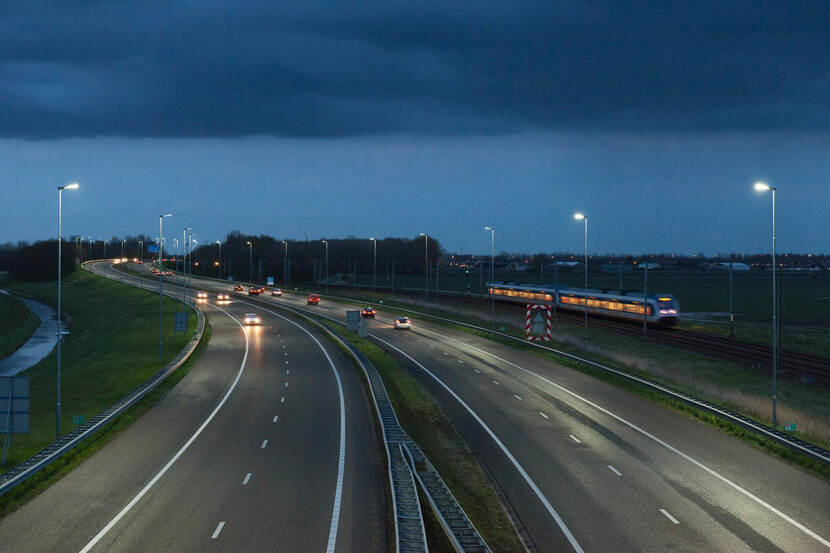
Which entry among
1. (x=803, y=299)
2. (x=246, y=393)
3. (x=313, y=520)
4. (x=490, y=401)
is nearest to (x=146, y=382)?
(x=246, y=393)

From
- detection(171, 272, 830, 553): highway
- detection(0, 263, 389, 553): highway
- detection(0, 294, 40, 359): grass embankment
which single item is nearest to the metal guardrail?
detection(0, 263, 389, 553): highway

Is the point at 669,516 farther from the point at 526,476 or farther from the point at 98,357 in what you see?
the point at 98,357

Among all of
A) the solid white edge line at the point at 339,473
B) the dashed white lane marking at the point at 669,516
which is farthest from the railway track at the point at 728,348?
the dashed white lane marking at the point at 669,516

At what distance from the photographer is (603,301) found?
73.7 meters

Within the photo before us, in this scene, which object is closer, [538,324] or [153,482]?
[153,482]

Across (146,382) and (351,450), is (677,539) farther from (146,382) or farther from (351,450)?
(146,382)

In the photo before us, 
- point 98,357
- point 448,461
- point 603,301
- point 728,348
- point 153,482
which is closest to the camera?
point 153,482

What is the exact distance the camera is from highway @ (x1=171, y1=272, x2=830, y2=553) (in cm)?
1697

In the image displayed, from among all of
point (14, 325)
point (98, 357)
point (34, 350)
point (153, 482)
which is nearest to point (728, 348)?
point (153, 482)

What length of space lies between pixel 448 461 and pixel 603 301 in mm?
53611

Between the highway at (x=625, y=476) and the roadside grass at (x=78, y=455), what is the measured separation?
13878 mm

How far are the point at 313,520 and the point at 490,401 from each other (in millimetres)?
Result: 17168

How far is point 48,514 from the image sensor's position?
18688mm

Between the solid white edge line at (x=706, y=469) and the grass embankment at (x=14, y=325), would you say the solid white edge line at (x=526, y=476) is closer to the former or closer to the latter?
the solid white edge line at (x=706, y=469)
